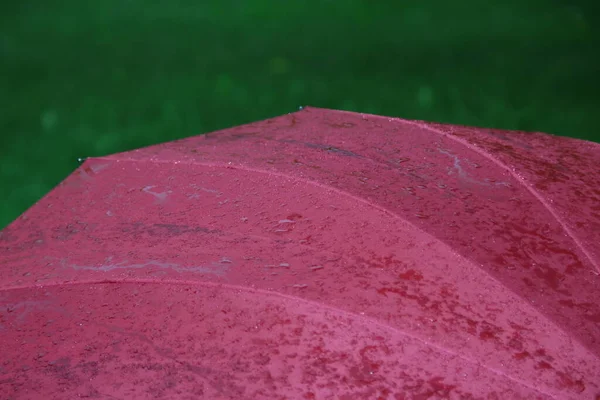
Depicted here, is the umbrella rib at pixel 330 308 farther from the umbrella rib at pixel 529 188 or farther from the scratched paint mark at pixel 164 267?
the umbrella rib at pixel 529 188

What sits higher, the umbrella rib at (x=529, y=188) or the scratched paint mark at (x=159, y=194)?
the umbrella rib at (x=529, y=188)

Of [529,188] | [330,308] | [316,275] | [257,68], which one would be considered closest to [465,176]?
[529,188]

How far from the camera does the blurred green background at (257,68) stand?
451 centimetres

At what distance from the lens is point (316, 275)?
7.77 feet

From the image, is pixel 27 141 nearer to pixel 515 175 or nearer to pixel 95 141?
pixel 95 141

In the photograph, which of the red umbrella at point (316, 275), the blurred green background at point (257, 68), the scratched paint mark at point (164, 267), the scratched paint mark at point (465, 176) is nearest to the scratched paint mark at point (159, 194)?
the red umbrella at point (316, 275)

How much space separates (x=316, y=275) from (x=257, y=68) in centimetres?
274

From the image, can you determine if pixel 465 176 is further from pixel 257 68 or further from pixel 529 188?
pixel 257 68

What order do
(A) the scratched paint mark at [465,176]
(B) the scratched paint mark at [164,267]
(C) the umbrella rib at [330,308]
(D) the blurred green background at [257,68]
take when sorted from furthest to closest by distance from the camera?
(D) the blurred green background at [257,68]
(A) the scratched paint mark at [465,176]
(B) the scratched paint mark at [164,267]
(C) the umbrella rib at [330,308]

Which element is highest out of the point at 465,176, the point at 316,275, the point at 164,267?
the point at 465,176

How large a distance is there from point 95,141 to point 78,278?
229 centimetres

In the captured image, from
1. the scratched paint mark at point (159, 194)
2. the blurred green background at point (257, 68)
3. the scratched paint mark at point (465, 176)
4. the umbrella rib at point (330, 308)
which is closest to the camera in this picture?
the umbrella rib at point (330, 308)

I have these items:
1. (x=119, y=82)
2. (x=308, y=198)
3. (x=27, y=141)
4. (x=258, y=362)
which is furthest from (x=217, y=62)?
(x=258, y=362)

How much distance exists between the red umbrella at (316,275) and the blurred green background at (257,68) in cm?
142
